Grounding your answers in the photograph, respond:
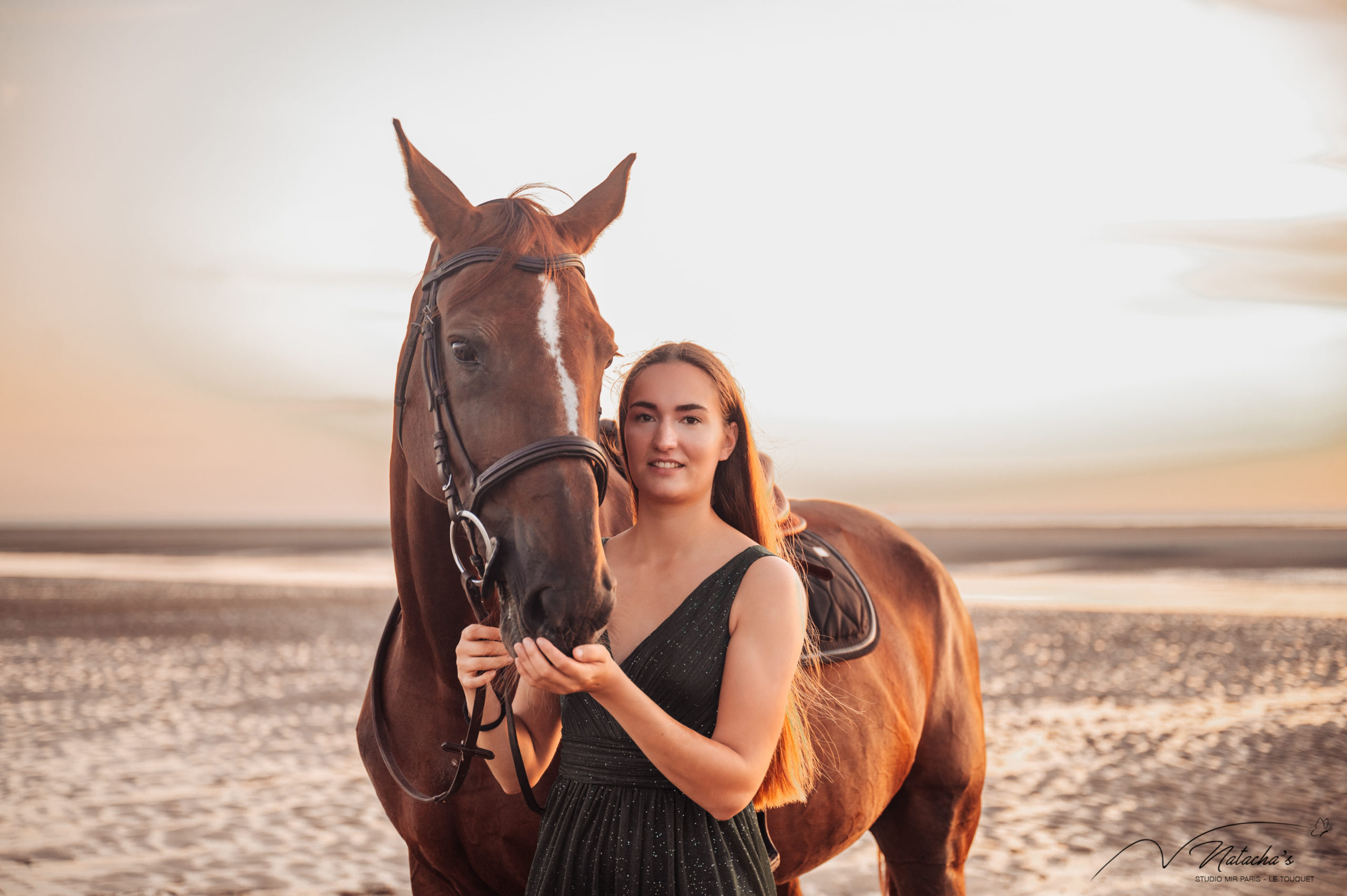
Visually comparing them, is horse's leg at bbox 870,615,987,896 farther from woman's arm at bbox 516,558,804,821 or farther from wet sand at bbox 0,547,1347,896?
woman's arm at bbox 516,558,804,821

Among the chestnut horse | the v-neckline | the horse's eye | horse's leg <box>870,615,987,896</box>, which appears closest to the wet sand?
horse's leg <box>870,615,987,896</box>

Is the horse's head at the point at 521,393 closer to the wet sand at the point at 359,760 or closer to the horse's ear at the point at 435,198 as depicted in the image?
the horse's ear at the point at 435,198

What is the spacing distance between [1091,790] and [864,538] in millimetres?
3766

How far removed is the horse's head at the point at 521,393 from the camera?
1613mm

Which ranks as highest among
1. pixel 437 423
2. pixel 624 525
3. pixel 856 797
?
pixel 437 423

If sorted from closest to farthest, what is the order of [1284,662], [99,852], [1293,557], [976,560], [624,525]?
[624,525], [99,852], [1284,662], [1293,557], [976,560]

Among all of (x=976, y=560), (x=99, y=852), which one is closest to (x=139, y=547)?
(x=976, y=560)

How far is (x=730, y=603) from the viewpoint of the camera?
1.69 meters

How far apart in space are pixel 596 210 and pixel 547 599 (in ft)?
3.85

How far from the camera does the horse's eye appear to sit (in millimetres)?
1876

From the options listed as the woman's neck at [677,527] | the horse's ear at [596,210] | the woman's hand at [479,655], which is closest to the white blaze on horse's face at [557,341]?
the woman's neck at [677,527]

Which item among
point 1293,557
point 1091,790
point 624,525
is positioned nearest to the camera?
point 624,525

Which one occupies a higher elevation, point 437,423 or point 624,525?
point 437,423

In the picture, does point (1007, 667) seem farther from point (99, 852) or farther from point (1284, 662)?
point (99, 852)
